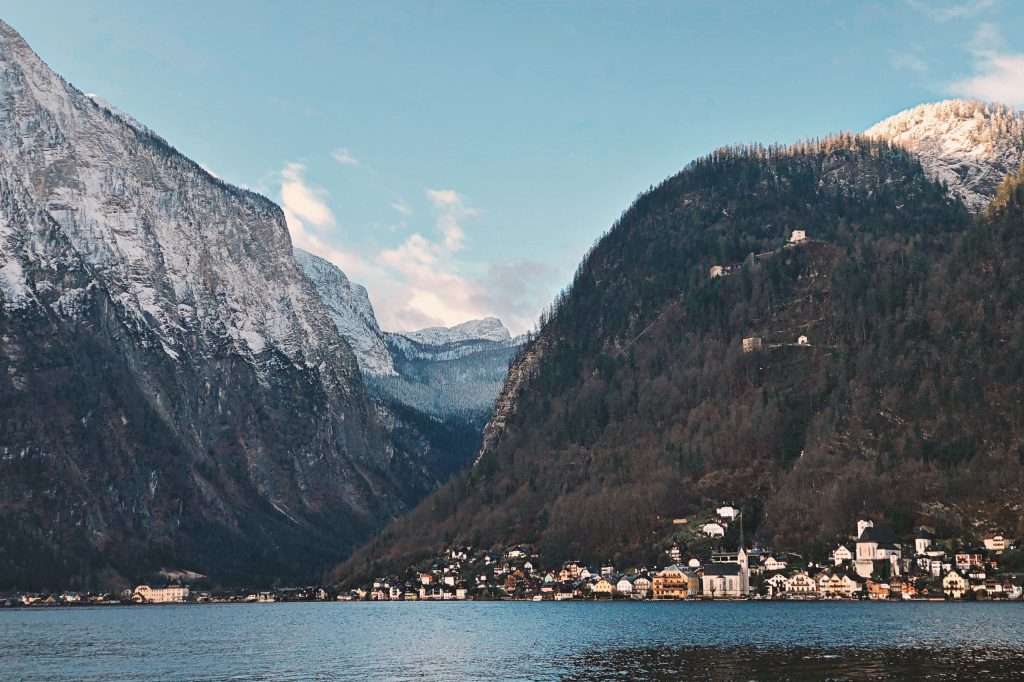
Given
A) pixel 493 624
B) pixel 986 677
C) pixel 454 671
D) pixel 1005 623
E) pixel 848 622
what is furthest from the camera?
pixel 493 624

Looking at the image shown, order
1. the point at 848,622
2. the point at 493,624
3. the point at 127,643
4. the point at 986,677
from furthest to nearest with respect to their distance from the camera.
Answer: the point at 493,624, the point at 127,643, the point at 848,622, the point at 986,677

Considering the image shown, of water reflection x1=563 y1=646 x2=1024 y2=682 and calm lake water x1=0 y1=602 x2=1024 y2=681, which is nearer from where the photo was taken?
water reflection x1=563 y1=646 x2=1024 y2=682

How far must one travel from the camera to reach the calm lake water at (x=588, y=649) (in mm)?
113625

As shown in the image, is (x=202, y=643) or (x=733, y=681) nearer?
(x=733, y=681)

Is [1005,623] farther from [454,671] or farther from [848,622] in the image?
[454,671]

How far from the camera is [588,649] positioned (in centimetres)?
13800

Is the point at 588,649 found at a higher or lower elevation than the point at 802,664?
higher

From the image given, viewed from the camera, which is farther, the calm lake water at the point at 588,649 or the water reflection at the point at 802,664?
the calm lake water at the point at 588,649

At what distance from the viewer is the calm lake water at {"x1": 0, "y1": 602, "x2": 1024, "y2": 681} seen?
373 ft

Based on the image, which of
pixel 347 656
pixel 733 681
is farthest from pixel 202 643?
pixel 733 681

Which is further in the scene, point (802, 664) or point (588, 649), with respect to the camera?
point (588, 649)

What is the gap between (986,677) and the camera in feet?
332

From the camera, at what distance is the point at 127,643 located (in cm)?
17275

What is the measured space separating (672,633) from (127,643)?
6506 cm
